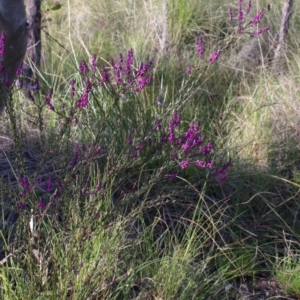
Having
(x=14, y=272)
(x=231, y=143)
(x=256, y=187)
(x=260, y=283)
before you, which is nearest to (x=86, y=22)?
(x=231, y=143)

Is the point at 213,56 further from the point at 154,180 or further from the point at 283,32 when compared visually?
the point at 283,32

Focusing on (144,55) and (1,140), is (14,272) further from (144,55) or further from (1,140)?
(144,55)

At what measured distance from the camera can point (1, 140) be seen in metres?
4.31

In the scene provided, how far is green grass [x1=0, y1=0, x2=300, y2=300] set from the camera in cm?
261

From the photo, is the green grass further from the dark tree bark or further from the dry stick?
the dark tree bark

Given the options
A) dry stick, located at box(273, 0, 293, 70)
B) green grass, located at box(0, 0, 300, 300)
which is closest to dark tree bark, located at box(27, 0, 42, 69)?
green grass, located at box(0, 0, 300, 300)

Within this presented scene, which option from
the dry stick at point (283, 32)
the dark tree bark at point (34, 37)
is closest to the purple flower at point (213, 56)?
the dark tree bark at point (34, 37)

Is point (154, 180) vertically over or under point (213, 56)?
under

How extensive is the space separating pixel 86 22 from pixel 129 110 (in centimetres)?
367

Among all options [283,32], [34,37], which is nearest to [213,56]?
[34,37]

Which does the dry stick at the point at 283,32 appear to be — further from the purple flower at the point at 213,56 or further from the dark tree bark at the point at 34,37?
the purple flower at the point at 213,56

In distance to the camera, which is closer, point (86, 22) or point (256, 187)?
point (256, 187)

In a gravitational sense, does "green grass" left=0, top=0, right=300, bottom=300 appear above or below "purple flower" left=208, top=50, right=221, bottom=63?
below

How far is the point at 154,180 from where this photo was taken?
261cm
